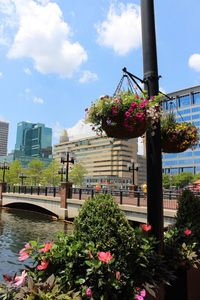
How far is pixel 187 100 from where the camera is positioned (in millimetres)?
100312

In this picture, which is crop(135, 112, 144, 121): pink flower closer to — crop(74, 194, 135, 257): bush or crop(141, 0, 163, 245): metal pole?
crop(141, 0, 163, 245): metal pole

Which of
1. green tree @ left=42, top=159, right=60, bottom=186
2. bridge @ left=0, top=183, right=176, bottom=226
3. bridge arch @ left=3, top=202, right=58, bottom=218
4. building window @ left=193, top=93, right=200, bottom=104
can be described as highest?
building window @ left=193, top=93, right=200, bottom=104

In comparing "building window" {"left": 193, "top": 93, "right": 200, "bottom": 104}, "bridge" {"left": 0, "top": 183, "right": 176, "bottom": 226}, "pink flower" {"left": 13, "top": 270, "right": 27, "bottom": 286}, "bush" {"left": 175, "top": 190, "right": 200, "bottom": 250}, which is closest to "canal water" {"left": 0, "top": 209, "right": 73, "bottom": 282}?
"bridge" {"left": 0, "top": 183, "right": 176, "bottom": 226}

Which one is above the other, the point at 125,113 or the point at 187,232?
the point at 125,113

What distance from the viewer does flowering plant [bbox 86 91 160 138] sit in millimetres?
3818

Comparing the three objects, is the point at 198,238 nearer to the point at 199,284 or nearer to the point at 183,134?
the point at 199,284

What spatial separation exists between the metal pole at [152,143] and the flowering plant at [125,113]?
1.34 ft

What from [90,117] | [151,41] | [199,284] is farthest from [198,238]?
[151,41]

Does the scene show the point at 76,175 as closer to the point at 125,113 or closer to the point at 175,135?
the point at 175,135

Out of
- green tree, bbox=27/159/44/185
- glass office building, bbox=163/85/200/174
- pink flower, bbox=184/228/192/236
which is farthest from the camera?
glass office building, bbox=163/85/200/174

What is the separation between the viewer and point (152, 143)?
4.33 meters

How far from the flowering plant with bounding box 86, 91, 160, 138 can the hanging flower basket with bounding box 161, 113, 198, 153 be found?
859mm

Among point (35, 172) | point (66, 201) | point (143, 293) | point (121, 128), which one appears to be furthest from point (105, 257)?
point (35, 172)

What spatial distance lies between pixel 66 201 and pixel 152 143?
22.8 meters
